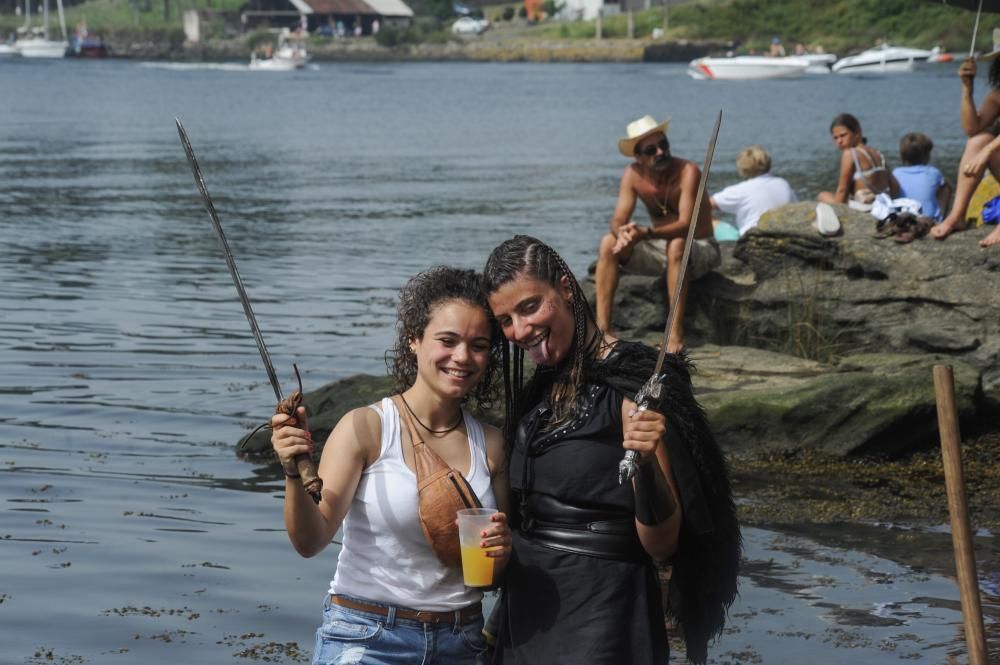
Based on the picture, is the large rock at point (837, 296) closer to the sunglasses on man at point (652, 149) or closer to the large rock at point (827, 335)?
the large rock at point (827, 335)

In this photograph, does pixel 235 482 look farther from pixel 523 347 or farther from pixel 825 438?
pixel 523 347

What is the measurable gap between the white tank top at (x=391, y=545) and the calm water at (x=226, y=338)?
3.06 metres

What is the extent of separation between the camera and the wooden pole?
4094 mm

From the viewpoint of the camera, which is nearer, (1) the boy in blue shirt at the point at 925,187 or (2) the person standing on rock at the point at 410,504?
(2) the person standing on rock at the point at 410,504

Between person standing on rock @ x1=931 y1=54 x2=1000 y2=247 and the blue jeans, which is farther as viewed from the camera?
person standing on rock @ x1=931 y1=54 x2=1000 y2=247

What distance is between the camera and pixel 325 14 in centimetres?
14550

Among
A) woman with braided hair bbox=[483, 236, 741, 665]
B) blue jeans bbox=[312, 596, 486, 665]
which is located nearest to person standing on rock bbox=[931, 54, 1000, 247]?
woman with braided hair bbox=[483, 236, 741, 665]

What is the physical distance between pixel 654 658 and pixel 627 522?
0.37 m

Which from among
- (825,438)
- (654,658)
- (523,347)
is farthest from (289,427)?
(825,438)

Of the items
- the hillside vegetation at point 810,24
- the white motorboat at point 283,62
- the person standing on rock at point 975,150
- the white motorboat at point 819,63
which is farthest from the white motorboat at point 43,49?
the person standing on rock at point 975,150

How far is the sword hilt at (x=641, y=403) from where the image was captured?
12.5 ft

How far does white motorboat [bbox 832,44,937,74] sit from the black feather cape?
92744 millimetres

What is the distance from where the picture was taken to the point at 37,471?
34.4 feet

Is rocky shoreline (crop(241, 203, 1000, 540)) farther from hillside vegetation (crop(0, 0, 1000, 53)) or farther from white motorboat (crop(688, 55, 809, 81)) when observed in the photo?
hillside vegetation (crop(0, 0, 1000, 53))
